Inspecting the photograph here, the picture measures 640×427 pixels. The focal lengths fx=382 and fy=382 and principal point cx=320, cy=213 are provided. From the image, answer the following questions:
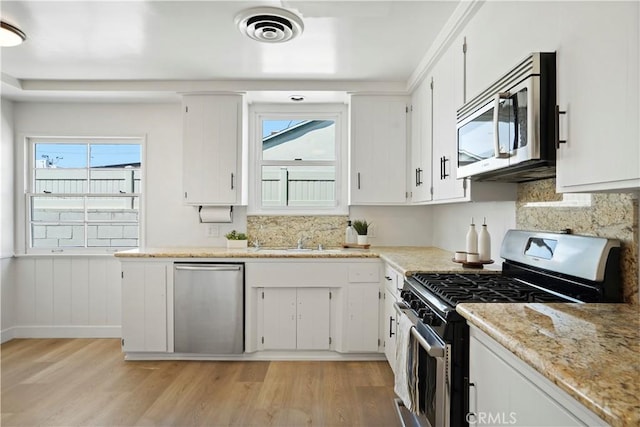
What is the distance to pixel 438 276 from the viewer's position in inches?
83.8

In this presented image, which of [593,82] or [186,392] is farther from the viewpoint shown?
[186,392]

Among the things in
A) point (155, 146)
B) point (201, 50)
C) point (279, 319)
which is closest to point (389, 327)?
point (279, 319)

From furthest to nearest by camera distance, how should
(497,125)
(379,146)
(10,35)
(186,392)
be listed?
1. (379,146)
2. (186,392)
3. (10,35)
4. (497,125)

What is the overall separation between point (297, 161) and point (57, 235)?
2.60 m

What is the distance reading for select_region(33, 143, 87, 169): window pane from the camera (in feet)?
13.1

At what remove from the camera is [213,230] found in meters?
3.91

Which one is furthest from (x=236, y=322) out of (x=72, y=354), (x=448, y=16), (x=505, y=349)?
(x=448, y=16)

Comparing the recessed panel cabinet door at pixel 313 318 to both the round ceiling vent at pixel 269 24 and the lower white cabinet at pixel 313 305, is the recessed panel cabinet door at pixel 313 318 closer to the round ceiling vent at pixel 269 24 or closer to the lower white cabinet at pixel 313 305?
the lower white cabinet at pixel 313 305

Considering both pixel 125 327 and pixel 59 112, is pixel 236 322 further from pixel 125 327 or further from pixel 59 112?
pixel 59 112

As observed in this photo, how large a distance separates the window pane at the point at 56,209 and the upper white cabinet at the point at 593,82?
412 cm

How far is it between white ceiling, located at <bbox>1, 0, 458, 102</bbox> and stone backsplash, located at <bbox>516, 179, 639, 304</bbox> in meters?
1.21

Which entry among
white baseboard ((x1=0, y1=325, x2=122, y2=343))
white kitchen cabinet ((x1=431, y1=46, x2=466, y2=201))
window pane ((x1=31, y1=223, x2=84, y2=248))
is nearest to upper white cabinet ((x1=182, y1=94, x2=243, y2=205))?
window pane ((x1=31, y1=223, x2=84, y2=248))

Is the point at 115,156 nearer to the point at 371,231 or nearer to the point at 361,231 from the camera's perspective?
the point at 361,231

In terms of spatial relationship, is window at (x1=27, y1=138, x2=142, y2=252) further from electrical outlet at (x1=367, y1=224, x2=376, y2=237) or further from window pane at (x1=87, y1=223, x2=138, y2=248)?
electrical outlet at (x1=367, y1=224, x2=376, y2=237)
